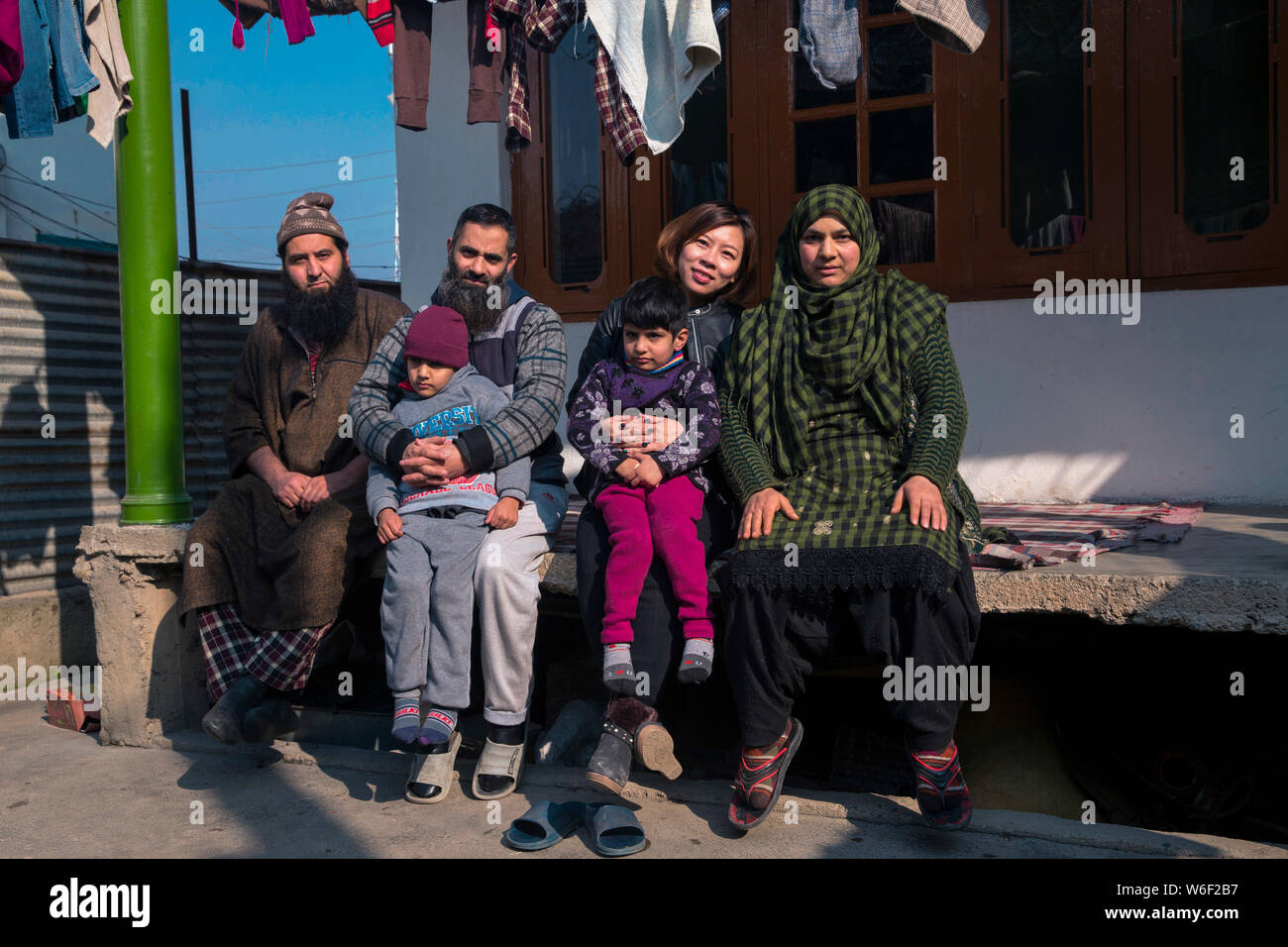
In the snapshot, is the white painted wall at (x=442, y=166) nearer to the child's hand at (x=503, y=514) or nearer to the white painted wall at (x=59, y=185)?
the child's hand at (x=503, y=514)

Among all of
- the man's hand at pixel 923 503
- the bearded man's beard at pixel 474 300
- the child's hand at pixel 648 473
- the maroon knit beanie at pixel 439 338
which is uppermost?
the bearded man's beard at pixel 474 300

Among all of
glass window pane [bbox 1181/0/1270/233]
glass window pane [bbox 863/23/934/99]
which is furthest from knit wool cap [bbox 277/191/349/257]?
glass window pane [bbox 1181/0/1270/233]

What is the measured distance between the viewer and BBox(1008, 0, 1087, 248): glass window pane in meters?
4.76

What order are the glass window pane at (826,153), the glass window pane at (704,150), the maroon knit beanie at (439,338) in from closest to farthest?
1. the maroon knit beanie at (439,338)
2. the glass window pane at (826,153)
3. the glass window pane at (704,150)

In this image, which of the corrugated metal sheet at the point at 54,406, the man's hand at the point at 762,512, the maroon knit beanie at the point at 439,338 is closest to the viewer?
the man's hand at the point at 762,512

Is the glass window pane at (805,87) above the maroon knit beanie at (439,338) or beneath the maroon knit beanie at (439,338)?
above

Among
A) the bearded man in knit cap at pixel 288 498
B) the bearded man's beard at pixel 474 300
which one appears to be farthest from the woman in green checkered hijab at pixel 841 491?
the bearded man in knit cap at pixel 288 498

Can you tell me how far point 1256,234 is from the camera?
4441mm

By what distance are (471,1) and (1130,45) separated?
3.10m

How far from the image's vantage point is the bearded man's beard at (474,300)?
3.68 m

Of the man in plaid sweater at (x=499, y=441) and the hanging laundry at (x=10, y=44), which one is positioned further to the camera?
the hanging laundry at (x=10, y=44)

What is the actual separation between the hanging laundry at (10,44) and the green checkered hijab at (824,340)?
142 inches

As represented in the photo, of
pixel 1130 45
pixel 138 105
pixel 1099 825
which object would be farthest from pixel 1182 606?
pixel 138 105

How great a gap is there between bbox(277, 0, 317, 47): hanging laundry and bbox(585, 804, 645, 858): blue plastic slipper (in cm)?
417
